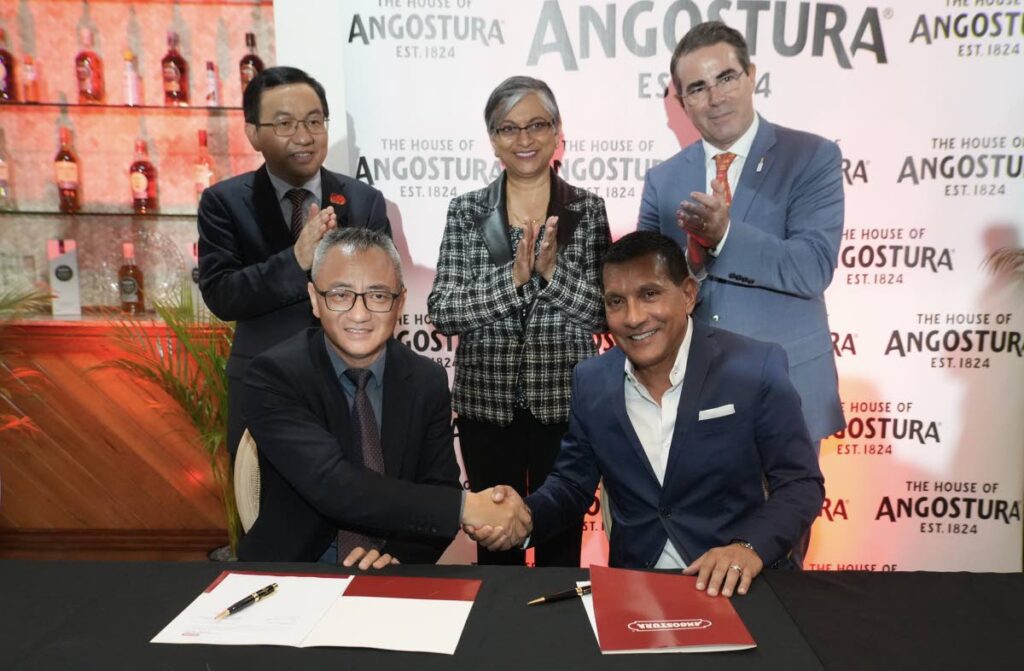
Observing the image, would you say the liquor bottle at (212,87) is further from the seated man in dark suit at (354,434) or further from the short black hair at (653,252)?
the short black hair at (653,252)

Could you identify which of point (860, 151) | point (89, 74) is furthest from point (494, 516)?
point (89, 74)

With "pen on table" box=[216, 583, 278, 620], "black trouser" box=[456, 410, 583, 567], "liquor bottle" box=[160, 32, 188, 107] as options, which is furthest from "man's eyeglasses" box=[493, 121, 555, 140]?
"liquor bottle" box=[160, 32, 188, 107]

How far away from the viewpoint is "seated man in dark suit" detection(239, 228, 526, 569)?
5.76 ft

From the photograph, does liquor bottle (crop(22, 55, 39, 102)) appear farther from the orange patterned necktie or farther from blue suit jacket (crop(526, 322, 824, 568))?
blue suit jacket (crop(526, 322, 824, 568))

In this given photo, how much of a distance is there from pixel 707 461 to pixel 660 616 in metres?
0.65

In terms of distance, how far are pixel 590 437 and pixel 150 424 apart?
9.01ft

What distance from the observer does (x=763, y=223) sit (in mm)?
2797

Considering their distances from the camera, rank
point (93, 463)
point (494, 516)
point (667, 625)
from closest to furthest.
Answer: point (667, 625) < point (494, 516) < point (93, 463)

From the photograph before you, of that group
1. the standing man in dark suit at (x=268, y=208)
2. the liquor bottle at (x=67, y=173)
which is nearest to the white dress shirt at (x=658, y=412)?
Answer: the standing man in dark suit at (x=268, y=208)

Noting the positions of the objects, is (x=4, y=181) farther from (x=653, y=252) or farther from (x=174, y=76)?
(x=653, y=252)

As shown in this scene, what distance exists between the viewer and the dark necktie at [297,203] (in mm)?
2727

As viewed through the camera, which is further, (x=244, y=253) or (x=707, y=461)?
(x=244, y=253)

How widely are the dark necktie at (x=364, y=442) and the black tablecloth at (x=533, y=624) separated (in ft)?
1.18

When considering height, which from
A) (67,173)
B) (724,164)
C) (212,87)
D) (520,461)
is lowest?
(520,461)
